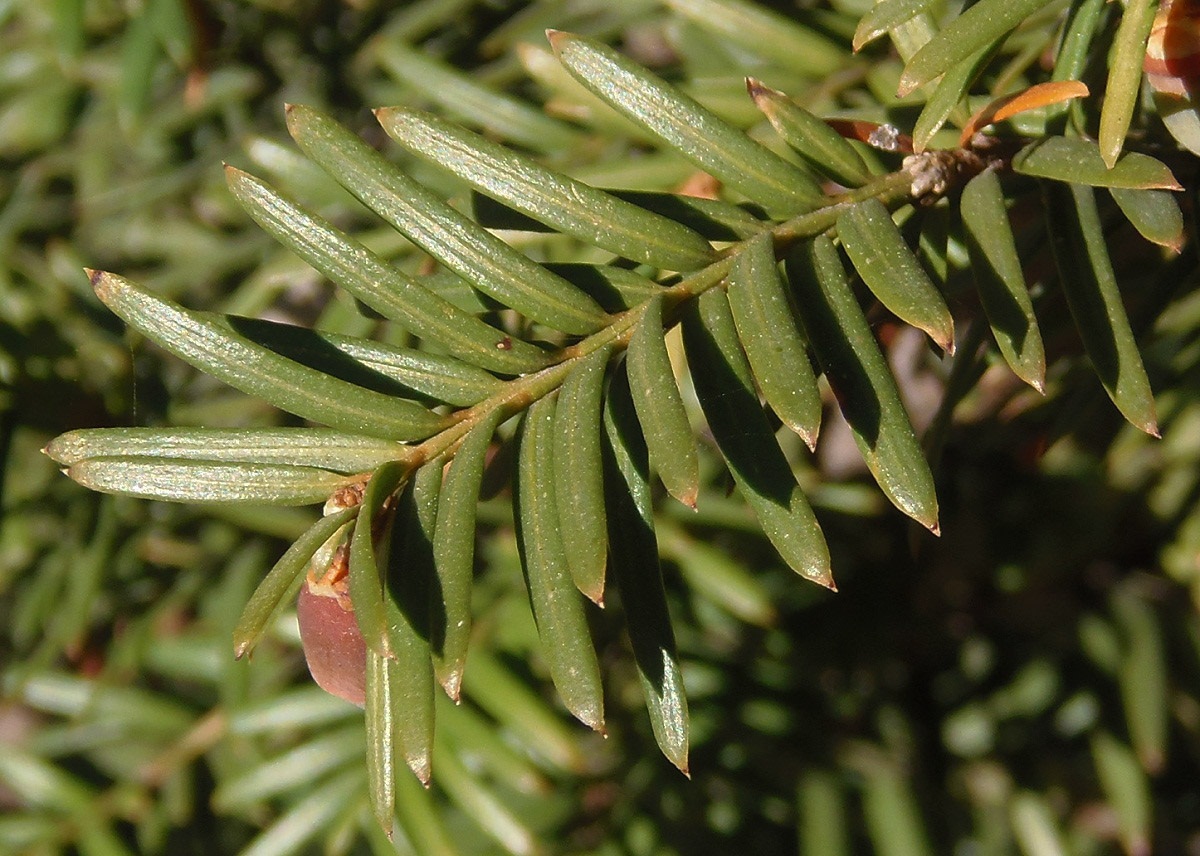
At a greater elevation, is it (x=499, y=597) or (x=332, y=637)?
(x=332, y=637)

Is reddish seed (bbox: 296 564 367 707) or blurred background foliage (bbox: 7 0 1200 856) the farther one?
blurred background foliage (bbox: 7 0 1200 856)

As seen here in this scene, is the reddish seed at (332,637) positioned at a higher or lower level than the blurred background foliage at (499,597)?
higher

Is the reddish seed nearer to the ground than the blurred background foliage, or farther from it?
farther from it

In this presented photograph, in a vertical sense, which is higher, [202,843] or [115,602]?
[115,602]

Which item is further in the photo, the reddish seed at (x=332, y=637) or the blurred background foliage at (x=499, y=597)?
the blurred background foliage at (x=499, y=597)

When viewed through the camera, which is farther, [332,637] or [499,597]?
[499,597]

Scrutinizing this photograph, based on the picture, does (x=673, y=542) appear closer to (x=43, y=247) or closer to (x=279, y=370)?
(x=279, y=370)

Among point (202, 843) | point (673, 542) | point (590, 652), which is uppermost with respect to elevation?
point (590, 652)

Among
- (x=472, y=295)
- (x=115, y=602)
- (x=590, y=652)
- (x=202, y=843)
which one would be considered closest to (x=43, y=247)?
(x=115, y=602)
